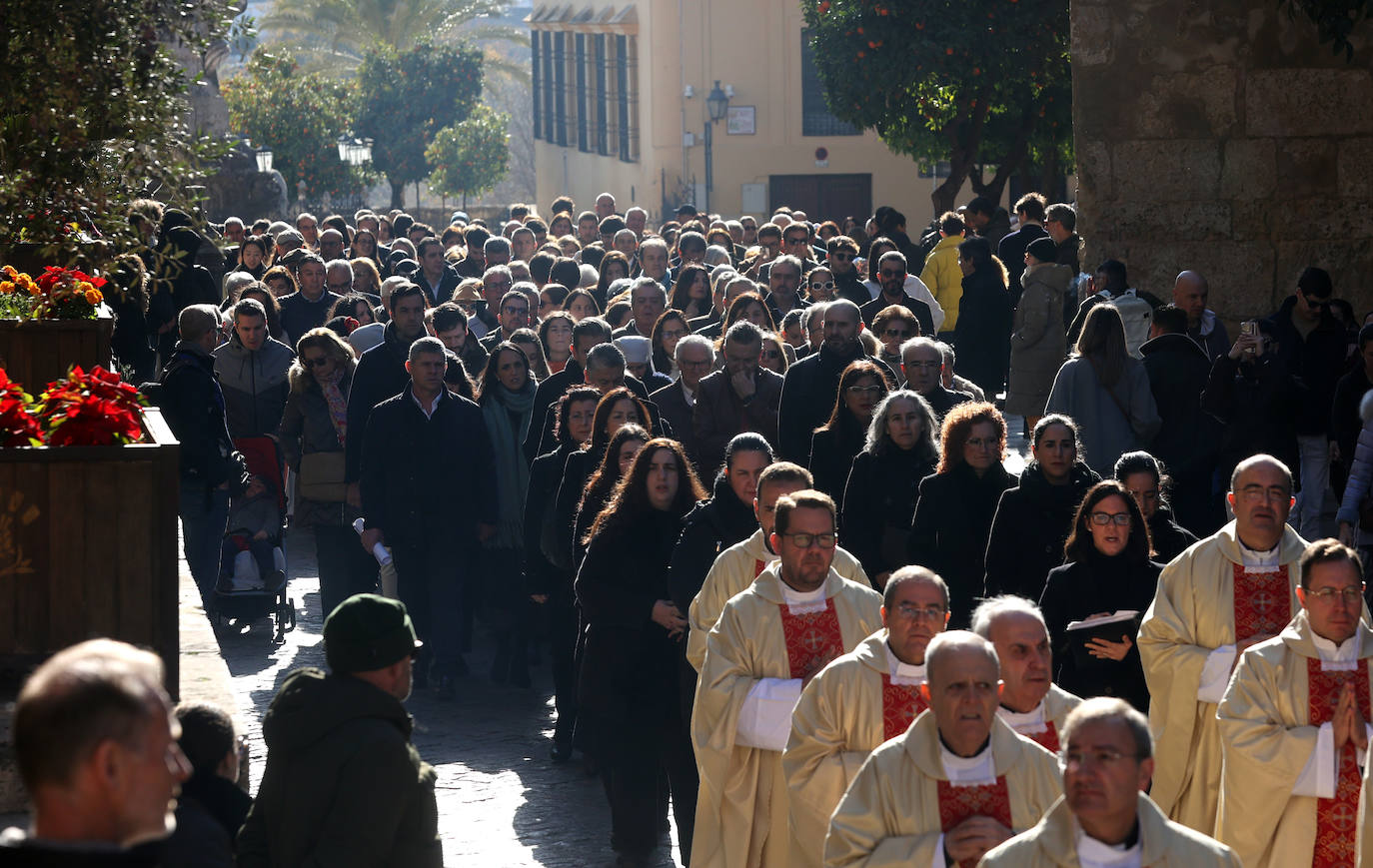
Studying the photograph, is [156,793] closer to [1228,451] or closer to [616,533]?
[616,533]

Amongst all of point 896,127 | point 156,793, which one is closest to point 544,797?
point 156,793

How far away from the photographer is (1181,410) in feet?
34.2

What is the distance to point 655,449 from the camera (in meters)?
7.77

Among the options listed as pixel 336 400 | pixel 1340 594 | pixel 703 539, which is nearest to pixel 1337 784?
pixel 1340 594

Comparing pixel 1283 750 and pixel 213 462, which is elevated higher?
pixel 213 462

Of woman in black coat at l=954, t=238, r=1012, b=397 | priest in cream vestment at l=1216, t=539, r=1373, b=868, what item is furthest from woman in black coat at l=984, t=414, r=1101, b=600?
woman in black coat at l=954, t=238, r=1012, b=397

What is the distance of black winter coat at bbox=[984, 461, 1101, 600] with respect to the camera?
25.1ft

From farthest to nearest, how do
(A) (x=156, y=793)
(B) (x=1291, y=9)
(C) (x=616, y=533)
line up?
(B) (x=1291, y=9) → (C) (x=616, y=533) → (A) (x=156, y=793)

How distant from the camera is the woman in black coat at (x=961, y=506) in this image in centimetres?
808

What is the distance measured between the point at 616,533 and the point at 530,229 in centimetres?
1208

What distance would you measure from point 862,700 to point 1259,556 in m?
1.91

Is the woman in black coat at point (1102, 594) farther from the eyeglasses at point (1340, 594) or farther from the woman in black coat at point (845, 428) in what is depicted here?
the woman in black coat at point (845, 428)

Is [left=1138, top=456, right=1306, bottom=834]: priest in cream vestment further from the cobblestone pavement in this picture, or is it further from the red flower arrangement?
the red flower arrangement

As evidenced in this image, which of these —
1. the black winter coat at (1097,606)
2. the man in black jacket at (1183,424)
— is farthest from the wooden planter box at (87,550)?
the man in black jacket at (1183,424)
